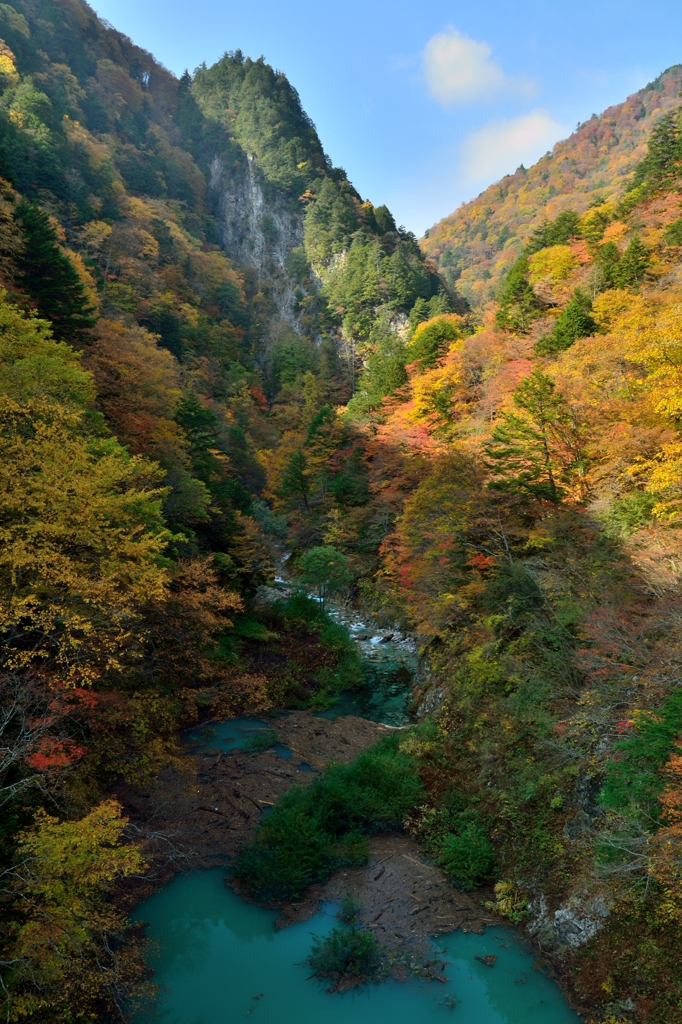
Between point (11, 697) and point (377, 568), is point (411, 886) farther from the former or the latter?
point (377, 568)

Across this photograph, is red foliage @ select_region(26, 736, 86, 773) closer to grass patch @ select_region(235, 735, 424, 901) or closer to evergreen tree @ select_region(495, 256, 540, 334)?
grass patch @ select_region(235, 735, 424, 901)

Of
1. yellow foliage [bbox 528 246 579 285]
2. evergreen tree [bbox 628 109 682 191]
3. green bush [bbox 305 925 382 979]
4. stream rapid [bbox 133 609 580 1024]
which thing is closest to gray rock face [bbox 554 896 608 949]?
stream rapid [bbox 133 609 580 1024]

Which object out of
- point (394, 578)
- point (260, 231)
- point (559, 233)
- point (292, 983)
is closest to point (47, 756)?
point (292, 983)

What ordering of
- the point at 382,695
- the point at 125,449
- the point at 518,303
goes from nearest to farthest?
the point at 125,449 < the point at 382,695 < the point at 518,303

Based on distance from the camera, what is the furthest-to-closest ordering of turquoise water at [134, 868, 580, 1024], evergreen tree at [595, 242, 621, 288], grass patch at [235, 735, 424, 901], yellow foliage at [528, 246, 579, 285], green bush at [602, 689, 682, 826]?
yellow foliage at [528, 246, 579, 285] → evergreen tree at [595, 242, 621, 288] → grass patch at [235, 735, 424, 901] → turquoise water at [134, 868, 580, 1024] → green bush at [602, 689, 682, 826]

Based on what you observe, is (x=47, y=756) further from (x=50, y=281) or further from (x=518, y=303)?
(x=518, y=303)

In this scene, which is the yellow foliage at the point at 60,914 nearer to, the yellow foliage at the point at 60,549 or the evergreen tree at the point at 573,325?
the yellow foliage at the point at 60,549

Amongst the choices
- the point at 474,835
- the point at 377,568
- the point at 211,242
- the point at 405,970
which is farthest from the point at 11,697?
the point at 211,242
